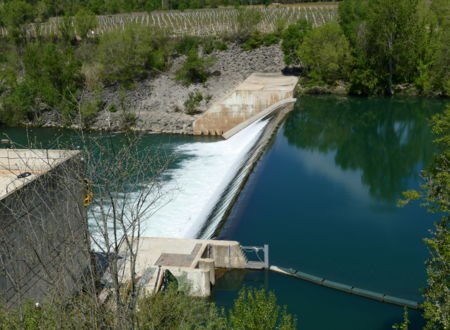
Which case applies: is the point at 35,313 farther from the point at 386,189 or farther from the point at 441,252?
the point at 386,189

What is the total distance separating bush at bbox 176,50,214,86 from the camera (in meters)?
37.2

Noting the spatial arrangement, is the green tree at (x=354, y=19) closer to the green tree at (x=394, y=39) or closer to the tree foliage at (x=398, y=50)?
the tree foliage at (x=398, y=50)

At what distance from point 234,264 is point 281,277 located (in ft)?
4.26

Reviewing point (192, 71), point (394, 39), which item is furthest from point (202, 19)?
point (394, 39)

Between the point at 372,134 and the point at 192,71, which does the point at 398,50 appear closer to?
the point at 372,134

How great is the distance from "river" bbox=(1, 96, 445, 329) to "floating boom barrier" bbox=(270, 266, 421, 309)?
0.16 m

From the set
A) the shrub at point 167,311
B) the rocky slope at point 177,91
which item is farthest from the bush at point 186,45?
the shrub at point 167,311

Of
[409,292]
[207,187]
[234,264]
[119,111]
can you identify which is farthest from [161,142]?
[409,292]

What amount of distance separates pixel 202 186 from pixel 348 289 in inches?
356

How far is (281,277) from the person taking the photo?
44.8 feet

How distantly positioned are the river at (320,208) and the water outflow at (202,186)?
0.19ft

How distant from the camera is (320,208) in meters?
18.2

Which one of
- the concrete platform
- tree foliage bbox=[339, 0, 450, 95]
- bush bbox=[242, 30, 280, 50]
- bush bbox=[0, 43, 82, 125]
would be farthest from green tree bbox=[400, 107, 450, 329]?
bush bbox=[242, 30, 280, 50]

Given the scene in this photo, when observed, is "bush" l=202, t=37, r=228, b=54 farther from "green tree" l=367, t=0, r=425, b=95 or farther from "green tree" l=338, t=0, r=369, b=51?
"green tree" l=367, t=0, r=425, b=95
